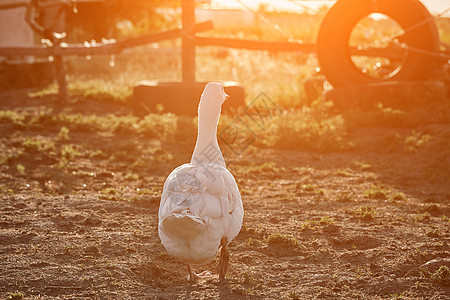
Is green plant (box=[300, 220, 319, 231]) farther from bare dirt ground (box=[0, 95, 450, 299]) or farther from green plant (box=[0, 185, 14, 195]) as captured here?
green plant (box=[0, 185, 14, 195])

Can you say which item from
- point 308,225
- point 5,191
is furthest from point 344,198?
point 5,191

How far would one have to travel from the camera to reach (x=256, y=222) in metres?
5.43

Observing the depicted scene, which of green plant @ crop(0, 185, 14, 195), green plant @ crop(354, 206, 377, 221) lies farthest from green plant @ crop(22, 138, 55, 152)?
green plant @ crop(354, 206, 377, 221)

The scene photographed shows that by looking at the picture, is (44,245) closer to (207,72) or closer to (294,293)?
(294,293)

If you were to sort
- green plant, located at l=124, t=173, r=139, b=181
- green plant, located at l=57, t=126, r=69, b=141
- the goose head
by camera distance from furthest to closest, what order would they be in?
green plant, located at l=57, t=126, r=69, b=141 → green plant, located at l=124, t=173, r=139, b=181 → the goose head

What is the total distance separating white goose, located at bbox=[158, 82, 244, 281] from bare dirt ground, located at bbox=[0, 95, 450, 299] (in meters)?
0.29

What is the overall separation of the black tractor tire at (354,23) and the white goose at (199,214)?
7417 millimetres

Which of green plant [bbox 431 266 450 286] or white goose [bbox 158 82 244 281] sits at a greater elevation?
white goose [bbox 158 82 244 281]

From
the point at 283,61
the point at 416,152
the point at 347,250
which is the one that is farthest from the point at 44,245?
the point at 283,61

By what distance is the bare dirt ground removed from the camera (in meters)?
4.00

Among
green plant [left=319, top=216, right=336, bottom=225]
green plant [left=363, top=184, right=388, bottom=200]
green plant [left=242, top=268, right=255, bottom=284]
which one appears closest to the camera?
green plant [left=242, top=268, right=255, bottom=284]

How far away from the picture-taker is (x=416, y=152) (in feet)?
27.1

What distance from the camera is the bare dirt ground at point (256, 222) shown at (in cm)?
400

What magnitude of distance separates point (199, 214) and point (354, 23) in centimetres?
850
